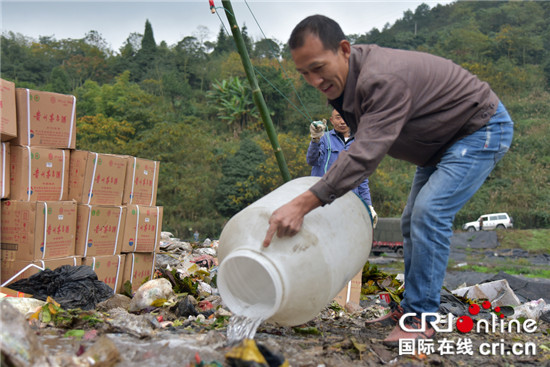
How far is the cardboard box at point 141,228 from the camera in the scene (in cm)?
468

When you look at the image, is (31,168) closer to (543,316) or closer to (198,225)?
(543,316)

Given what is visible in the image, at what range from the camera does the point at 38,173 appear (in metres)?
3.96

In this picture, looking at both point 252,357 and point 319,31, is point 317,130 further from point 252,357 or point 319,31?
point 252,357

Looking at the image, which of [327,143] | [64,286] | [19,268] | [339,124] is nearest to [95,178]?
[19,268]

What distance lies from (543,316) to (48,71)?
45451mm

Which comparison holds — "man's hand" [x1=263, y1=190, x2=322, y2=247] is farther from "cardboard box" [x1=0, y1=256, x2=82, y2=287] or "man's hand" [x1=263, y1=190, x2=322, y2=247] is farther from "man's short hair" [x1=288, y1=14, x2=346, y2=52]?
"cardboard box" [x1=0, y1=256, x2=82, y2=287]

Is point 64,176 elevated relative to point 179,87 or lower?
lower

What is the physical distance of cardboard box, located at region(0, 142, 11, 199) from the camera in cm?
377

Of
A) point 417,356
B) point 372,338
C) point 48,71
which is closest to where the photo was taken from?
point 417,356

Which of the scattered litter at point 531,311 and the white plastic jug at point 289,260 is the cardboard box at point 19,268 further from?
the scattered litter at point 531,311

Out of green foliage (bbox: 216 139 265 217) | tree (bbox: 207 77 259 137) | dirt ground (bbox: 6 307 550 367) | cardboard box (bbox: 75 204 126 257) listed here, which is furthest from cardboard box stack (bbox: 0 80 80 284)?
tree (bbox: 207 77 259 137)

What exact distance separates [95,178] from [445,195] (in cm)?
322

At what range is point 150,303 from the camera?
11.4ft

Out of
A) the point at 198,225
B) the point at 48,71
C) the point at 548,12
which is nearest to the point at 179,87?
the point at 48,71
